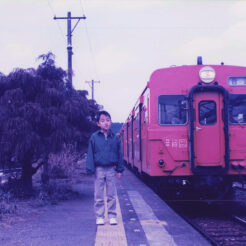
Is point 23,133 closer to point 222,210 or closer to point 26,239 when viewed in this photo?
point 26,239

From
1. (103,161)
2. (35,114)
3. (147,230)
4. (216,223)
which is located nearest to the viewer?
(147,230)

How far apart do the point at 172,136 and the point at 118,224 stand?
3043mm

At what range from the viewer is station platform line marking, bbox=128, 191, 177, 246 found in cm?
562

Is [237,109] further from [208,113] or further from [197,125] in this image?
[197,125]

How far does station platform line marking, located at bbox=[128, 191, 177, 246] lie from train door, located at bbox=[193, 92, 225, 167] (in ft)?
5.00

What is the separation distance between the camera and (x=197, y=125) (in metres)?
9.28

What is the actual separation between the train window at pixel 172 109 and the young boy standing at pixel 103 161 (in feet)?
9.67

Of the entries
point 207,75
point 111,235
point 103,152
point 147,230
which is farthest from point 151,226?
point 207,75

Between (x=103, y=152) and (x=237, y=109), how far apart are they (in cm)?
400

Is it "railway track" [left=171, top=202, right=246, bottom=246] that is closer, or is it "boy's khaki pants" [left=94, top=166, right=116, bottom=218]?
"boy's khaki pants" [left=94, top=166, right=116, bottom=218]

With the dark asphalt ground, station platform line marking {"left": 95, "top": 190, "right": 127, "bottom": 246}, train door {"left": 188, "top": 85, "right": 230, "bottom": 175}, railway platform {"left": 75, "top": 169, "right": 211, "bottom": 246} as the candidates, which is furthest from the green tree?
station platform line marking {"left": 95, "top": 190, "right": 127, "bottom": 246}

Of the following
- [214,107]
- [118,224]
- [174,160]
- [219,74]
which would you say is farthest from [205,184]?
[118,224]

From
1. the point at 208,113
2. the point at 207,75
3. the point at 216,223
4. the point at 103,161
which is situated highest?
the point at 207,75

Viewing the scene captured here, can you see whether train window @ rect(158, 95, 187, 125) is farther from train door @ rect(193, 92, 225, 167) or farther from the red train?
train door @ rect(193, 92, 225, 167)
